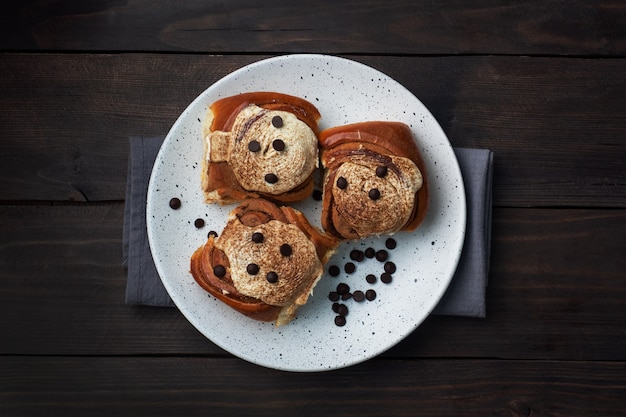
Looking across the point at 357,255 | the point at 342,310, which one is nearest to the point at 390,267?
the point at 357,255

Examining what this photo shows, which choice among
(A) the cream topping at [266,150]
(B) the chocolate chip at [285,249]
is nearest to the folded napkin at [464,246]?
(A) the cream topping at [266,150]

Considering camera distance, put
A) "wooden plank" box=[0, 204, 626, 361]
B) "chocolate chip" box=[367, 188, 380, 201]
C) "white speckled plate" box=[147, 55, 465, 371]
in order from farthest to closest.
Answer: "wooden plank" box=[0, 204, 626, 361] → "white speckled plate" box=[147, 55, 465, 371] → "chocolate chip" box=[367, 188, 380, 201]

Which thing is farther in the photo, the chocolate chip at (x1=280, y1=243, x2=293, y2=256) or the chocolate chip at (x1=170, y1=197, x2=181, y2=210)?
the chocolate chip at (x1=170, y1=197, x2=181, y2=210)

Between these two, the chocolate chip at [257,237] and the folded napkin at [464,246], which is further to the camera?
the folded napkin at [464,246]

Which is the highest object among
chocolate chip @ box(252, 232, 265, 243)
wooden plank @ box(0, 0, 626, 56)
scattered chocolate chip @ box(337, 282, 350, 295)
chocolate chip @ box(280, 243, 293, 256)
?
wooden plank @ box(0, 0, 626, 56)

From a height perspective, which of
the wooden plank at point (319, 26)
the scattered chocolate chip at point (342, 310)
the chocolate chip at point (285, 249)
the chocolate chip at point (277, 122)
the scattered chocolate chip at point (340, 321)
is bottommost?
the scattered chocolate chip at point (340, 321)

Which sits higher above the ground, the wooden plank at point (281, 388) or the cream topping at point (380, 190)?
the cream topping at point (380, 190)

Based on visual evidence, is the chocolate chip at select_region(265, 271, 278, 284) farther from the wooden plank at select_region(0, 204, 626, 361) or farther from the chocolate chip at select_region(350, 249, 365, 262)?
the wooden plank at select_region(0, 204, 626, 361)

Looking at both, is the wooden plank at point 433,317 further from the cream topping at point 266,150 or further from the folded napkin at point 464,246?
the cream topping at point 266,150

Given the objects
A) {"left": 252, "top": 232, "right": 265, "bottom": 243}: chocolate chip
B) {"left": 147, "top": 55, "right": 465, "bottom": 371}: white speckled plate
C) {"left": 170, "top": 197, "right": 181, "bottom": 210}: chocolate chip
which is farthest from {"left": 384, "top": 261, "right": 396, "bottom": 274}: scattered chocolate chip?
{"left": 170, "top": 197, "right": 181, "bottom": 210}: chocolate chip
